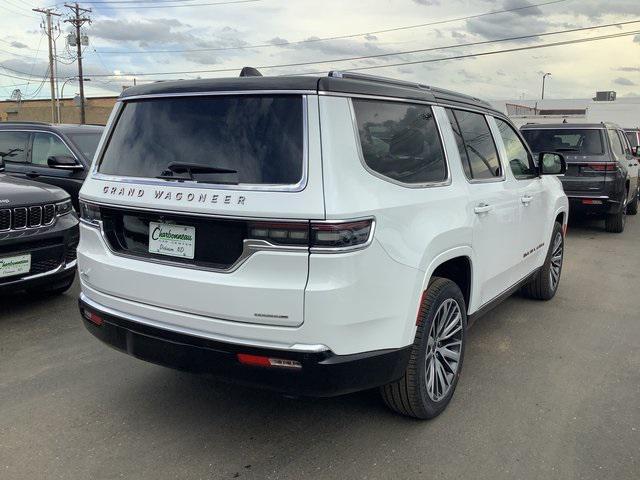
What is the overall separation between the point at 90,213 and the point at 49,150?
17.9 feet

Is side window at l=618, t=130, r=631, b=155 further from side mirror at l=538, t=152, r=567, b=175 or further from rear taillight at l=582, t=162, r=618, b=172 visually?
side mirror at l=538, t=152, r=567, b=175

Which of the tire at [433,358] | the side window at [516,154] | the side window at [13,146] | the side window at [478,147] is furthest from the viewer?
the side window at [13,146]

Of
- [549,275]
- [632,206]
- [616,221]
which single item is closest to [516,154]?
[549,275]

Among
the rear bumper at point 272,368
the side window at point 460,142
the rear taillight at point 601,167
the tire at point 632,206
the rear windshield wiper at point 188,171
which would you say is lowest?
the tire at point 632,206

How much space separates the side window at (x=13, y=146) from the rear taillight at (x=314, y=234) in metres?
6.90

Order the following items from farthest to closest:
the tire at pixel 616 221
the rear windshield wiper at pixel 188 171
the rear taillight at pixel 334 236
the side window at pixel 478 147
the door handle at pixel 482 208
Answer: the tire at pixel 616 221 → the side window at pixel 478 147 → the door handle at pixel 482 208 → the rear windshield wiper at pixel 188 171 → the rear taillight at pixel 334 236

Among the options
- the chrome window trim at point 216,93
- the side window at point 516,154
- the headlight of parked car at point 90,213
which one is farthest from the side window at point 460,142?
the headlight of parked car at point 90,213

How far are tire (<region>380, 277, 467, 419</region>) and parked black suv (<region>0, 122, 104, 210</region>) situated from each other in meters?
5.71

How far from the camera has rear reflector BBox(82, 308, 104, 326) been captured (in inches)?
125

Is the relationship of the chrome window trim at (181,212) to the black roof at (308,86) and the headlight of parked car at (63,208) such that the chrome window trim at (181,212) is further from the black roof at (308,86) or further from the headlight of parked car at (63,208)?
the headlight of parked car at (63,208)

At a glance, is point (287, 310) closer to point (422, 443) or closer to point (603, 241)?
point (422, 443)

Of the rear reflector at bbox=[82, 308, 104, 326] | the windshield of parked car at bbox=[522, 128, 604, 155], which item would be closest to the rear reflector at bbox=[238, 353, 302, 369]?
the rear reflector at bbox=[82, 308, 104, 326]

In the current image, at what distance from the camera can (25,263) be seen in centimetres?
496

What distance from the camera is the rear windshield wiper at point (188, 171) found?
2.72 metres
